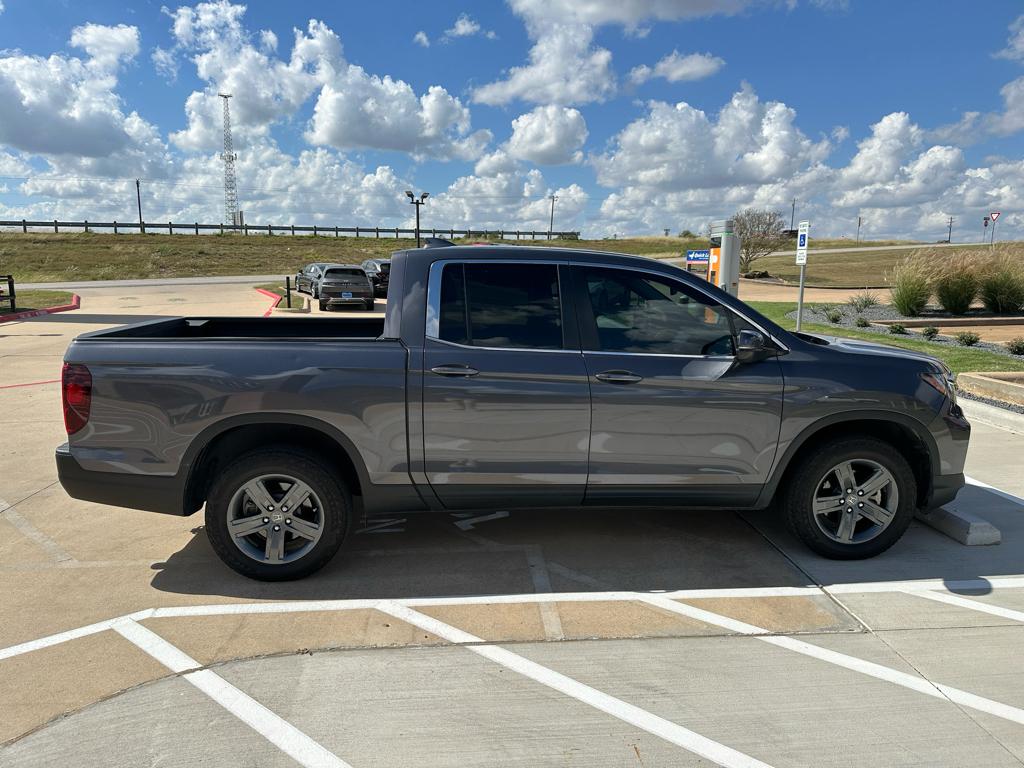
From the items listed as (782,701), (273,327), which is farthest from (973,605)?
(273,327)

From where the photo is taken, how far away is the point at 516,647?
3289 mm

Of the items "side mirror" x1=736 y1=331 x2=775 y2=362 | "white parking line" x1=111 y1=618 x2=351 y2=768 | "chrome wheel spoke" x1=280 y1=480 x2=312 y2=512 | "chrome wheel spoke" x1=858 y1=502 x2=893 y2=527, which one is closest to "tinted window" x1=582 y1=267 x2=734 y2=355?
"side mirror" x1=736 y1=331 x2=775 y2=362

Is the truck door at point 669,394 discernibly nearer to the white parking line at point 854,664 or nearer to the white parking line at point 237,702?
the white parking line at point 854,664

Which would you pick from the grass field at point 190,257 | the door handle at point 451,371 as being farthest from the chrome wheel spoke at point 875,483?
the grass field at point 190,257

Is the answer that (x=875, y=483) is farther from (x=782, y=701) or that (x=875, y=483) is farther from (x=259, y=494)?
(x=259, y=494)

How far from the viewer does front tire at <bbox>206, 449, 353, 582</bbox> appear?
12.4 ft

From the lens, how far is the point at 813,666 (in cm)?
314

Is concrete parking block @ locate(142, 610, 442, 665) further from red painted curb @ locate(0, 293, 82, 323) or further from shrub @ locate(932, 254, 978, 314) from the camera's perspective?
red painted curb @ locate(0, 293, 82, 323)

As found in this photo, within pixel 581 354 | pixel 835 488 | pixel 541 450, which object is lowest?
pixel 835 488

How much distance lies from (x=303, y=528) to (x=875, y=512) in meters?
3.34

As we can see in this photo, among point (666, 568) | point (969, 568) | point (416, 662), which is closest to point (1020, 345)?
point (969, 568)

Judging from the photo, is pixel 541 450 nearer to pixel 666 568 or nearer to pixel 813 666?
pixel 666 568

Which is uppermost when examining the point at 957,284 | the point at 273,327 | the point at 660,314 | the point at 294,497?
the point at 957,284

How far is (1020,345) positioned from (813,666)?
10.5 m
